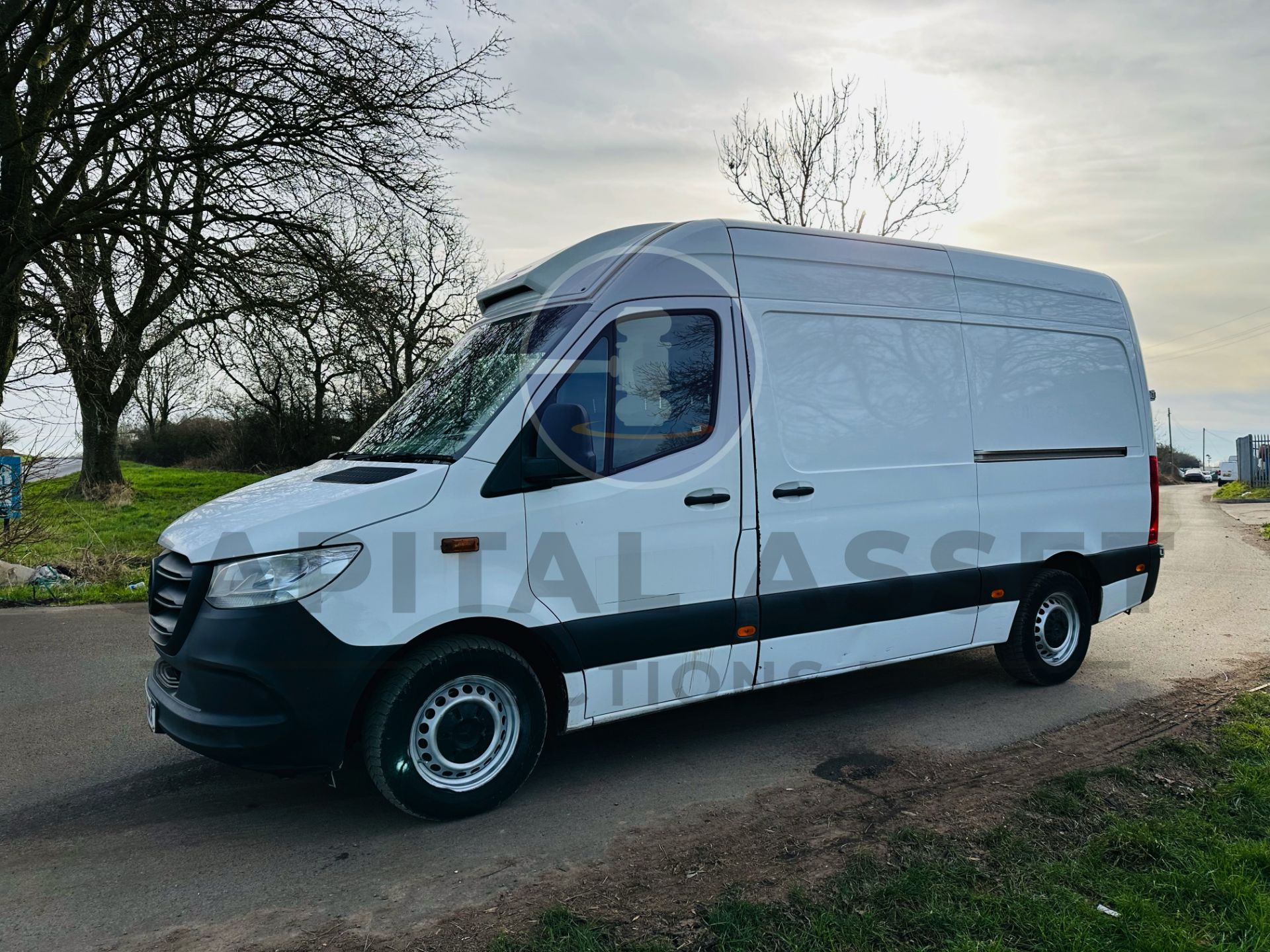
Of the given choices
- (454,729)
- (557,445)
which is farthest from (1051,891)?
(557,445)

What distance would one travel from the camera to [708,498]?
14.8 feet

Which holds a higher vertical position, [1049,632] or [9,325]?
[9,325]

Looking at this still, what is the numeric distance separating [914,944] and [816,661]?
211 cm

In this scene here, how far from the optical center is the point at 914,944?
2.96 m

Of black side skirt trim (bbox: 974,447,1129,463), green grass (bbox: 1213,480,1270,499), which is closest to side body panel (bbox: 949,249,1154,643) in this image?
black side skirt trim (bbox: 974,447,1129,463)

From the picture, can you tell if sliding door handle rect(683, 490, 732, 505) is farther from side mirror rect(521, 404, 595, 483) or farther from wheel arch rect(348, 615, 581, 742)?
wheel arch rect(348, 615, 581, 742)

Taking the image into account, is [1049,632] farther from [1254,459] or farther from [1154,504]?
[1254,459]

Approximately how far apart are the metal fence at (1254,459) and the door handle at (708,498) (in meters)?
33.4

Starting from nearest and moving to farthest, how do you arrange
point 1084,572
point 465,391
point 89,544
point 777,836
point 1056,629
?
point 777,836, point 465,391, point 1056,629, point 1084,572, point 89,544

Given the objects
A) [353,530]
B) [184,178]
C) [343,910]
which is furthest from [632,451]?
[184,178]

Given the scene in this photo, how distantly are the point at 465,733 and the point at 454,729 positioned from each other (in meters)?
0.06

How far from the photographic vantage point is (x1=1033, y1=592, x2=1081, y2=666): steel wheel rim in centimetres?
620

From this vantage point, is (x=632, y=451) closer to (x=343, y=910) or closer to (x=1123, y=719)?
(x=343, y=910)

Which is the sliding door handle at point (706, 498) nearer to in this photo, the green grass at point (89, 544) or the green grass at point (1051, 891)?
the green grass at point (1051, 891)
